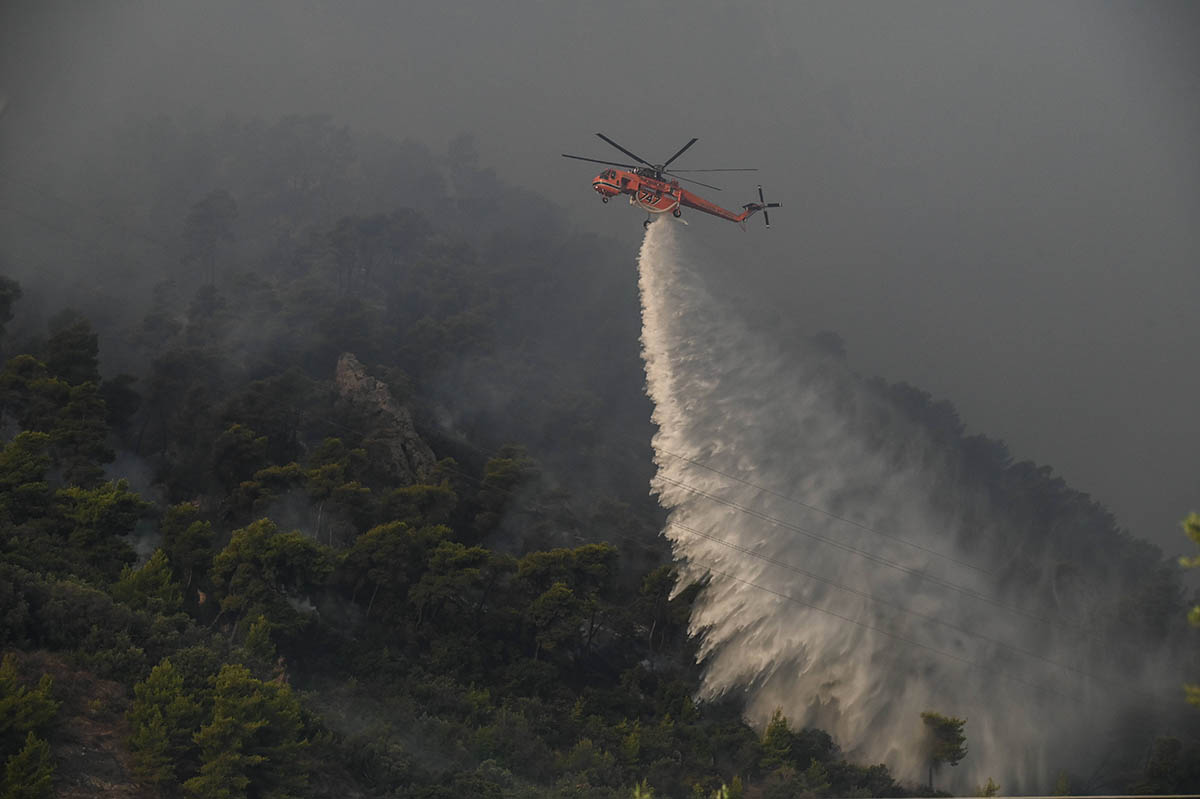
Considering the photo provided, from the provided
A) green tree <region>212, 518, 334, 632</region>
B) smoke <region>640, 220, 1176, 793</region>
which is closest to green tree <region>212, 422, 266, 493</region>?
green tree <region>212, 518, 334, 632</region>

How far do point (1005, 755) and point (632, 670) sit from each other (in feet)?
77.4

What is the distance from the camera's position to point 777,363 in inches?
2901

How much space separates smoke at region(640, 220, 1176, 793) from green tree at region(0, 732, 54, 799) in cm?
3750

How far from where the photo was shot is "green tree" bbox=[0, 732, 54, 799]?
26703mm

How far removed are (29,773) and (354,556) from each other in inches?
1302

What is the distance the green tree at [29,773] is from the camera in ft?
87.6

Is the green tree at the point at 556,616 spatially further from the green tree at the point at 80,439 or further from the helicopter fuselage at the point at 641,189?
the green tree at the point at 80,439

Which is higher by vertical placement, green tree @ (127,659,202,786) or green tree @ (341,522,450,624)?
green tree @ (341,522,450,624)

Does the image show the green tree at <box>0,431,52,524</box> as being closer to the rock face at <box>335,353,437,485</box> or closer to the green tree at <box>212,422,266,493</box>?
the green tree at <box>212,422,266,493</box>

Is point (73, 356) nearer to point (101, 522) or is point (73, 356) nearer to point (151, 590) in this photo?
point (101, 522)

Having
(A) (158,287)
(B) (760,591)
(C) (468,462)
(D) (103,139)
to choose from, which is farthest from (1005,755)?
(D) (103,139)

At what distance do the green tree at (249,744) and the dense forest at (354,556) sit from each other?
0.11 metres

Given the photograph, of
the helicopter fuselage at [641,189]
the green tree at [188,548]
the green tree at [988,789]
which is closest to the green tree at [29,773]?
the green tree at [188,548]

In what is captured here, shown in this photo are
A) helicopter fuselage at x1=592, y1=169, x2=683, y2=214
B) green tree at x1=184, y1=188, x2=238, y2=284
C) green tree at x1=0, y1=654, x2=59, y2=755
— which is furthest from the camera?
green tree at x1=184, y1=188, x2=238, y2=284
